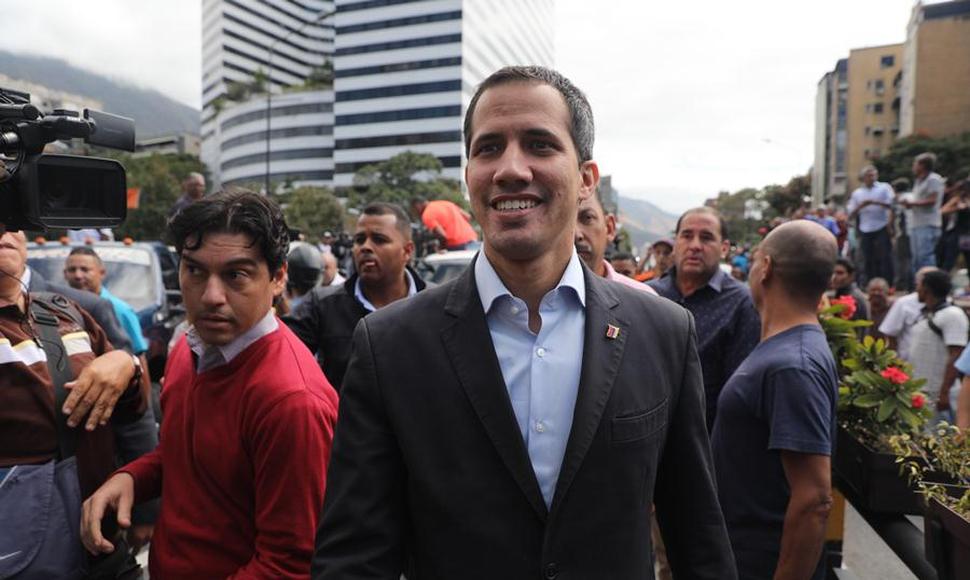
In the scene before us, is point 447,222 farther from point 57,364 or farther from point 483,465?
point 483,465

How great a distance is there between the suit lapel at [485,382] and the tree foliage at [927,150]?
55329 millimetres

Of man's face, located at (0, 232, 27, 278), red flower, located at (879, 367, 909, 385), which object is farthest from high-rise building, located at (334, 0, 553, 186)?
red flower, located at (879, 367, 909, 385)

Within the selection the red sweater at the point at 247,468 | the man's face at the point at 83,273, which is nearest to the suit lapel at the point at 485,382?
the red sweater at the point at 247,468

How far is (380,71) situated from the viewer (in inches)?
3698

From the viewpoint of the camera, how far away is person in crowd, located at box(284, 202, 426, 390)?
3873 millimetres

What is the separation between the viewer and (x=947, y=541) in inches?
83.7

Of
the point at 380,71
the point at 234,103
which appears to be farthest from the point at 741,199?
the point at 234,103

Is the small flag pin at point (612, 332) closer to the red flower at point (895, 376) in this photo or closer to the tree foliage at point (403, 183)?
the red flower at point (895, 376)

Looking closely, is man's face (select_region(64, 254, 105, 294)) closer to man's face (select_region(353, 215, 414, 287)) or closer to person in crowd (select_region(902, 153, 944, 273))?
man's face (select_region(353, 215, 414, 287))

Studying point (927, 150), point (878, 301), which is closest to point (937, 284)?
point (878, 301)

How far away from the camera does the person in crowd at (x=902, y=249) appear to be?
10578mm

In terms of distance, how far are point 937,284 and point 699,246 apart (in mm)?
3656

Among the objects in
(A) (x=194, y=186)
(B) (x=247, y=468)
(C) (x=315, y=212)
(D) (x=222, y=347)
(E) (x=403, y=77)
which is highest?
(E) (x=403, y=77)

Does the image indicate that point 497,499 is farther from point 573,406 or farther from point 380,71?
point 380,71
